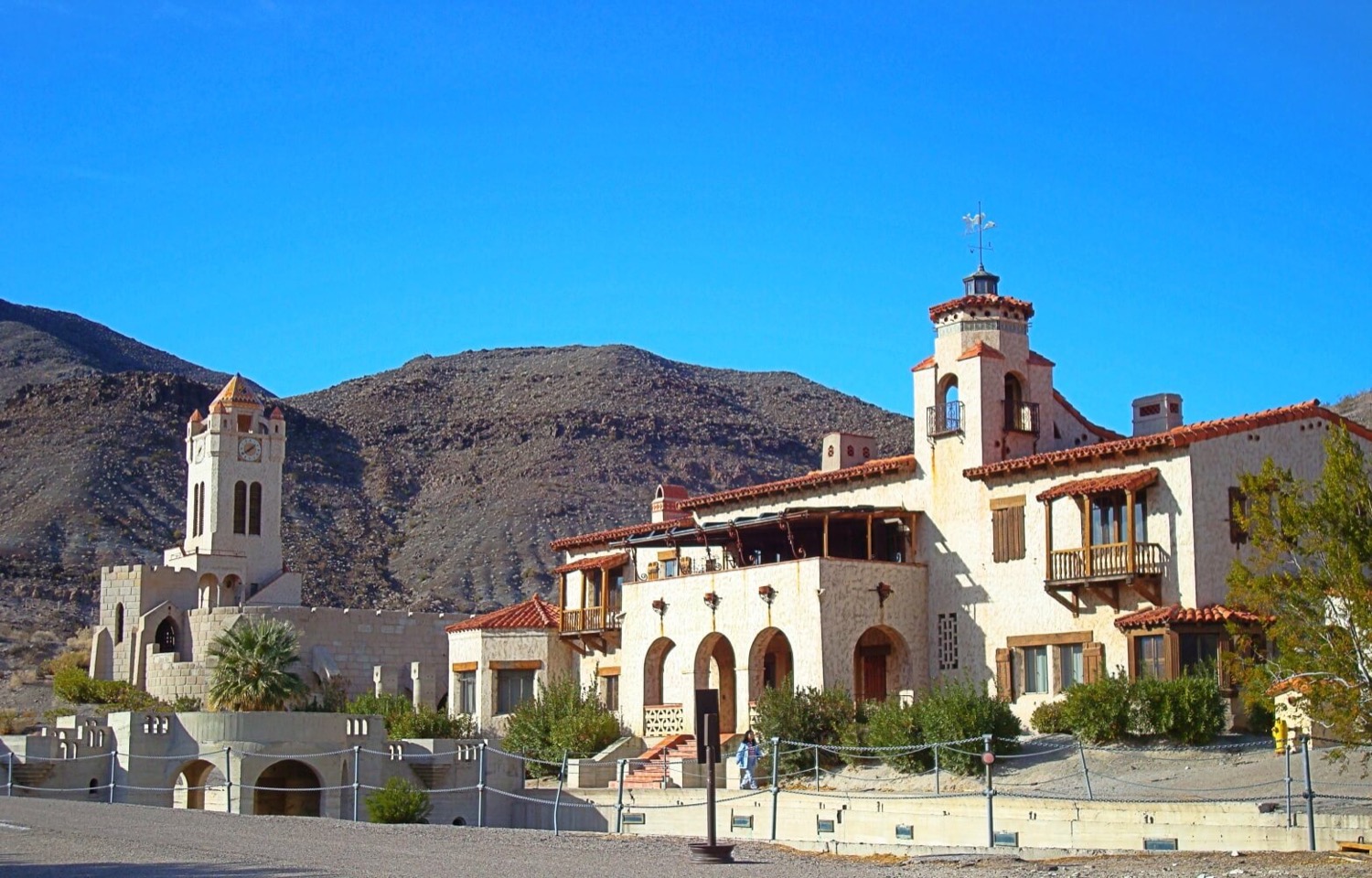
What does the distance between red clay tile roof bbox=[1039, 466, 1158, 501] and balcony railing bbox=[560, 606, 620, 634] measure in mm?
14515

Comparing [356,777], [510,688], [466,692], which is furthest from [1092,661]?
[466,692]

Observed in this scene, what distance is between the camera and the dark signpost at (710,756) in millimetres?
23781

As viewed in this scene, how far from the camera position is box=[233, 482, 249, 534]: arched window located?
76625 millimetres

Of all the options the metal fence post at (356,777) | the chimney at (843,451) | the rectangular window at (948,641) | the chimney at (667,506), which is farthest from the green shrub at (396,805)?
the chimney at (667,506)

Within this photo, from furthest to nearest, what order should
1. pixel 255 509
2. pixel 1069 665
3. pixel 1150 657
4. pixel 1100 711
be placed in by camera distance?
pixel 255 509 → pixel 1069 665 → pixel 1150 657 → pixel 1100 711

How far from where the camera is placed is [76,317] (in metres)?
157

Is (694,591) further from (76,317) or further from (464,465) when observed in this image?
(76,317)

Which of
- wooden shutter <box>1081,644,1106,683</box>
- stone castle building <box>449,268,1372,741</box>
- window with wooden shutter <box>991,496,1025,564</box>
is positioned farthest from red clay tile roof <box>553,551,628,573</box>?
wooden shutter <box>1081,644,1106,683</box>

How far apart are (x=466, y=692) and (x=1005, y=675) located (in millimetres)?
A: 18163

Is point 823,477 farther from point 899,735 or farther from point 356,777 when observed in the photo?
point 356,777

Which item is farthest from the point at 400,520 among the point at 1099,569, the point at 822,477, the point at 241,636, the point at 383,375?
the point at 1099,569

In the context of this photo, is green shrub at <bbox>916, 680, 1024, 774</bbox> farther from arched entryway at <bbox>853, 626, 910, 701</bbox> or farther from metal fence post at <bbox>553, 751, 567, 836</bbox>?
metal fence post at <bbox>553, 751, 567, 836</bbox>

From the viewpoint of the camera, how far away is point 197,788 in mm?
43812

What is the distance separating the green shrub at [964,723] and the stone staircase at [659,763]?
6.09 m
